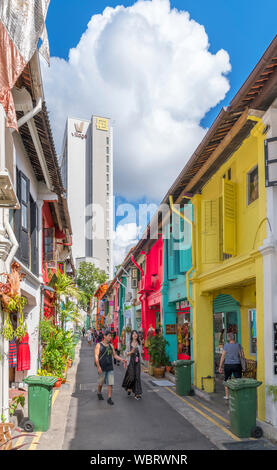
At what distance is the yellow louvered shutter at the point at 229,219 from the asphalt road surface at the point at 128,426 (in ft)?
12.3

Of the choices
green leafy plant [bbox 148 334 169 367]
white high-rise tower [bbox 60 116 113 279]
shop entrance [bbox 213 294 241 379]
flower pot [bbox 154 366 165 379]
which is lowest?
flower pot [bbox 154 366 165 379]

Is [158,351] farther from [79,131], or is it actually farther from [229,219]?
[79,131]

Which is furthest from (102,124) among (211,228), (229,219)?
(229,219)

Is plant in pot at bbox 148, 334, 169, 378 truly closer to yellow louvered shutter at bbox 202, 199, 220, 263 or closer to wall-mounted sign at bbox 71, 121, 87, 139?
yellow louvered shutter at bbox 202, 199, 220, 263

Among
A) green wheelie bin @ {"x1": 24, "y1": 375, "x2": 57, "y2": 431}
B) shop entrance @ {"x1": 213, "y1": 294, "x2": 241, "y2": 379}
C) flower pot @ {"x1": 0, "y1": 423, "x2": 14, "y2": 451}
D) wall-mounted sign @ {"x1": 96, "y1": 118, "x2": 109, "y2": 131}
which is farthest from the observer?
wall-mounted sign @ {"x1": 96, "y1": 118, "x2": 109, "y2": 131}

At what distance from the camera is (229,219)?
1017 centimetres

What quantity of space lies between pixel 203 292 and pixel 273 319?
16.6 feet

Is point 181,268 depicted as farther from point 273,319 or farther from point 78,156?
point 78,156

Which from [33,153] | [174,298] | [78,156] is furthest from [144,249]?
[78,156]

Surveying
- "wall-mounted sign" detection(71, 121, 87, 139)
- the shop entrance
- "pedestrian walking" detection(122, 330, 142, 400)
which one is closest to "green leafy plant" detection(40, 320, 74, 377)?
"pedestrian walking" detection(122, 330, 142, 400)

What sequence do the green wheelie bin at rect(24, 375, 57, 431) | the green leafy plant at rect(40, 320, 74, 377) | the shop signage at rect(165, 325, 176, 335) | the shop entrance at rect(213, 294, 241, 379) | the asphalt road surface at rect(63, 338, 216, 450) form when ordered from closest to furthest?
the asphalt road surface at rect(63, 338, 216, 450) < the green wheelie bin at rect(24, 375, 57, 431) < the shop entrance at rect(213, 294, 241, 379) < the green leafy plant at rect(40, 320, 74, 377) < the shop signage at rect(165, 325, 176, 335)

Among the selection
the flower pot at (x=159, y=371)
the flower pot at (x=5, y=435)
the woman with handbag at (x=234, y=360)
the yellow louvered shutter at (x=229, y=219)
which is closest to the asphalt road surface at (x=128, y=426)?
A: the flower pot at (x=5, y=435)

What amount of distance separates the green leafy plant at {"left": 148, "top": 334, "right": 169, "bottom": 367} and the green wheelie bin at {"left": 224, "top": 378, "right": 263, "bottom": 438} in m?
8.45

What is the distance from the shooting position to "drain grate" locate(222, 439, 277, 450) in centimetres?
722
